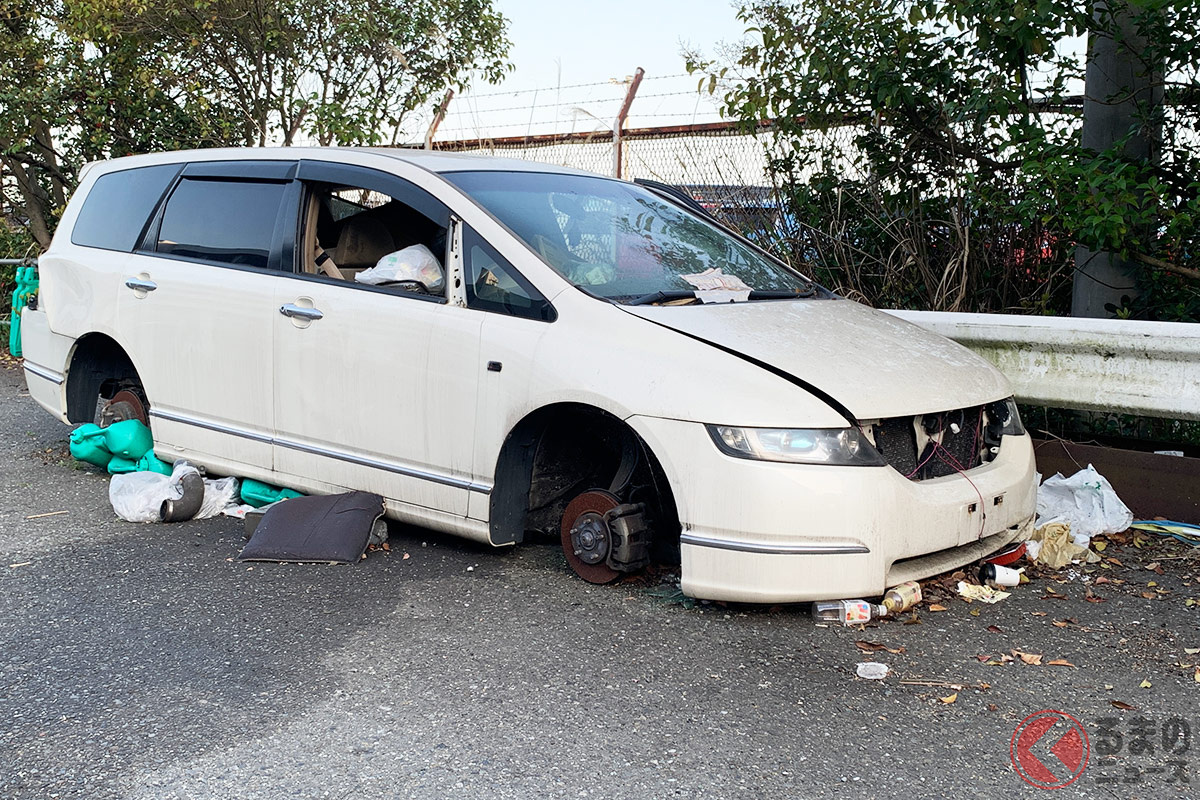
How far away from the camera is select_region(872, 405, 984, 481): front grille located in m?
4.18

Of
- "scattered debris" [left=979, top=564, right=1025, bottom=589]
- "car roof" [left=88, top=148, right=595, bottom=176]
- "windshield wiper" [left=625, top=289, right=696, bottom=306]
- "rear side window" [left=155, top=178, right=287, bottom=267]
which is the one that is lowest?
"scattered debris" [left=979, top=564, right=1025, bottom=589]

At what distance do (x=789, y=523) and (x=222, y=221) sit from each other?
338 cm

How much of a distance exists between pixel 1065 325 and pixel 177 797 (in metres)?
4.32

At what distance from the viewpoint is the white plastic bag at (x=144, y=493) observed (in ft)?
18.2

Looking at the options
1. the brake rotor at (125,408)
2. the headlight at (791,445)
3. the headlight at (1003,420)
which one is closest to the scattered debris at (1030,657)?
the headlight at (791,445)

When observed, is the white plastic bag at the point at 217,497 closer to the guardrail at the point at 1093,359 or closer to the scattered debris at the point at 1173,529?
the guardrail at the point at 1093,359

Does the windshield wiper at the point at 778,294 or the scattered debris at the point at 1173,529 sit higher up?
the windshield wiper at the point at 778,294

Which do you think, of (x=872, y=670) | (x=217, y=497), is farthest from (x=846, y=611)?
(x=217, y=497)

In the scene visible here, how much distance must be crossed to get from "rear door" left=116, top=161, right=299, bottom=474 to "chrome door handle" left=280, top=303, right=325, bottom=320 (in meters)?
0.09

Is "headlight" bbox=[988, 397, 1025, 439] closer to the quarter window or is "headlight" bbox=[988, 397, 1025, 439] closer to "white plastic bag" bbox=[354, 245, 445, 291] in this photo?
the quarter window

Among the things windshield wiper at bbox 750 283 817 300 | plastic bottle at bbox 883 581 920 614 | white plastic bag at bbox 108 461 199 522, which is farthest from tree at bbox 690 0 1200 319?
white plastic bag at bbox 108 461 199 522

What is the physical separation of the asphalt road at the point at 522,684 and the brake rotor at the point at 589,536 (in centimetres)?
10

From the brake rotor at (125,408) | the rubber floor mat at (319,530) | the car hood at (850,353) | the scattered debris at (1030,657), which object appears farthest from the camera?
the brake rotor at (125,408)

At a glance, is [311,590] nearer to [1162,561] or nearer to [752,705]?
[752,705]
